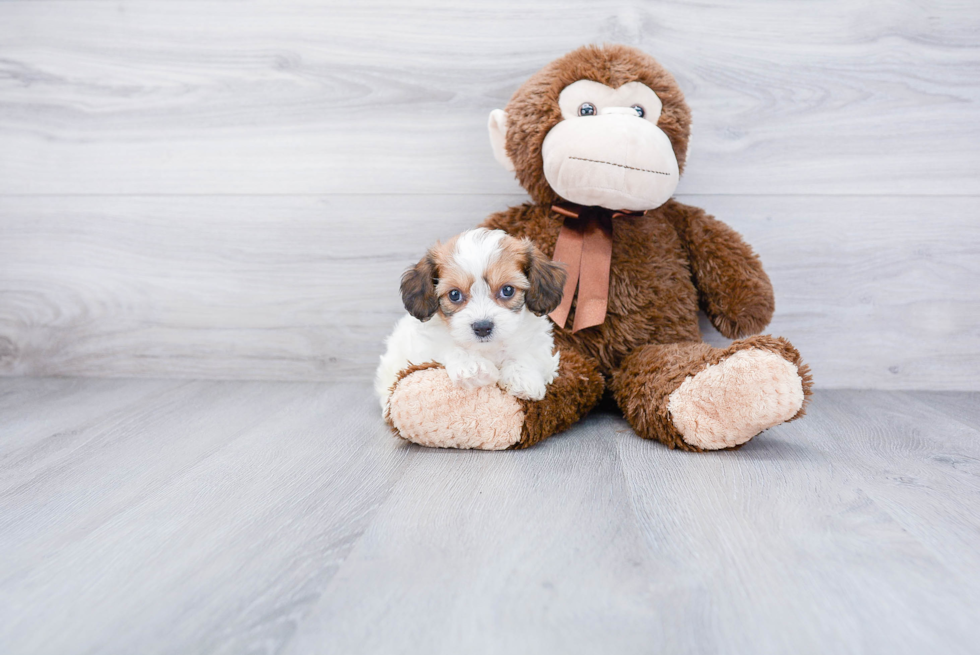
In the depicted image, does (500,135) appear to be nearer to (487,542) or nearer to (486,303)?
(486,303)

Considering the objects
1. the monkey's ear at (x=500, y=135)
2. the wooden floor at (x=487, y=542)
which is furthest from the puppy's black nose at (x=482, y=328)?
the monkey's ear at (x=500, y=135)

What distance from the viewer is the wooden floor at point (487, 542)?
1.83ft

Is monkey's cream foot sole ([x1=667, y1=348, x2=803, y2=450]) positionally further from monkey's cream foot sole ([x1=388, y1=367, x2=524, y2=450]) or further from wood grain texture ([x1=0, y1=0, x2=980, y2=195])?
wood grain texture ([x1=0, y1=0, x2=980, y2=195])

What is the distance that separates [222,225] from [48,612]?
1.05m

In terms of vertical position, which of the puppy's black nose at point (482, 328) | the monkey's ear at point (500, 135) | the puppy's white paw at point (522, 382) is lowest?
the puppy's white paw at point (522, 382)

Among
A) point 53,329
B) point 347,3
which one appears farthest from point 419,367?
point 53,329

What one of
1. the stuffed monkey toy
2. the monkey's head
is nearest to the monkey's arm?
the stuffed monkey toy

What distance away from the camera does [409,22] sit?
1373 mm

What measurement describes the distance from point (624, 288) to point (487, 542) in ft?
2.07

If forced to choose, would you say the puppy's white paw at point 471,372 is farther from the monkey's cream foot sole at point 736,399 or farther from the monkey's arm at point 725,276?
Answer: the monkey's arm at point 725,276

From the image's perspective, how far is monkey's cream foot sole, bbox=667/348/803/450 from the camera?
36.3 inches

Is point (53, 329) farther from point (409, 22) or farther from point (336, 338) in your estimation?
point (409, 22)

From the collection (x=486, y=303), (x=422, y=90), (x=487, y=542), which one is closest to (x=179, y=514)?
(x=487, y=542)

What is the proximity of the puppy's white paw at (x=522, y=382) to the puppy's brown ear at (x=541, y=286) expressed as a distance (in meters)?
0.10
